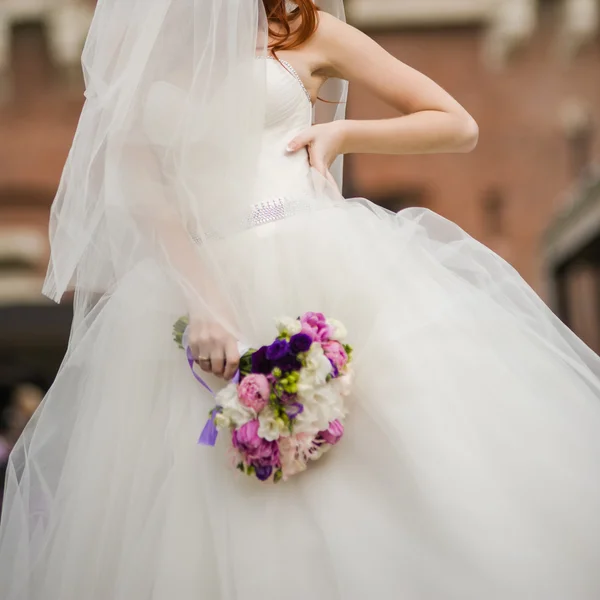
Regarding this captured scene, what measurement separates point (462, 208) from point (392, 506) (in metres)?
8.96

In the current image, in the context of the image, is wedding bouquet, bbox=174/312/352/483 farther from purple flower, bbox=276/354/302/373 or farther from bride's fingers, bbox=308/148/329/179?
bride's fingers, bbox=308/148/329/179

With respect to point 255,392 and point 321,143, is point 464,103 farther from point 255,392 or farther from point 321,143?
point 255,392

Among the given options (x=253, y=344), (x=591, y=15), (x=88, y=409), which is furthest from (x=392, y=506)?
(x=591, y=15)

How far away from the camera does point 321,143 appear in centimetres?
173

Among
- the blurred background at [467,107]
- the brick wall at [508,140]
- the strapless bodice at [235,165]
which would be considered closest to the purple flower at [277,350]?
the strapless bodice at [235,165]

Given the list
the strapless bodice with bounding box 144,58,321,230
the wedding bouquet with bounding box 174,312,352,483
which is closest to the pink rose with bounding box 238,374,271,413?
the wedding bouquet with bounding box 174,312,352,483

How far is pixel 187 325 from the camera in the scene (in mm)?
1559

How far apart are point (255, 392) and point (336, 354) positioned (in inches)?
5.7

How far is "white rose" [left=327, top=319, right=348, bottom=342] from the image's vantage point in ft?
4.84

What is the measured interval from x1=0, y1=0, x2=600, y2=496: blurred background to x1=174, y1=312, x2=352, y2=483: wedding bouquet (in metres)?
8.48

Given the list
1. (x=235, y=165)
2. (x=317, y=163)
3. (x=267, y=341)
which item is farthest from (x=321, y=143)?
(x=267, y=341)

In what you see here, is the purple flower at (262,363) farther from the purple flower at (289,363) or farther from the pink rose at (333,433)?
the pink rose at (333,433)

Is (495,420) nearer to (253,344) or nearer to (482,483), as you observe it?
(482,483)

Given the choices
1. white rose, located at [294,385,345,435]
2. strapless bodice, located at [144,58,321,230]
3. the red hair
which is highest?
the red hair
